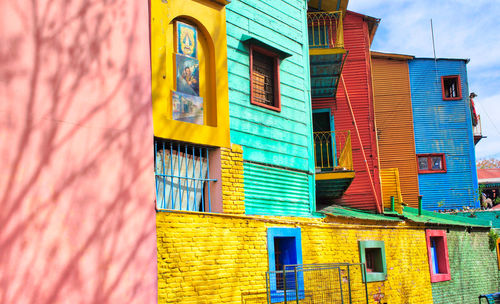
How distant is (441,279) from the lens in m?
16.4

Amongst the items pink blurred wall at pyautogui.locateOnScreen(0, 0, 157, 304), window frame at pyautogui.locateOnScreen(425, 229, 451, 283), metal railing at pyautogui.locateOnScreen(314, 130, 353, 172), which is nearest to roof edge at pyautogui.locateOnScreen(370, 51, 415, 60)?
metal railing at pyautogui.locateOnScreen(314, 130, 353, 172)

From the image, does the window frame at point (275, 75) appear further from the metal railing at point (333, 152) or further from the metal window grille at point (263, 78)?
the metal railing at point (333, 152)

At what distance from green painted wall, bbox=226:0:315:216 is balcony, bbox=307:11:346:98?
1.30m

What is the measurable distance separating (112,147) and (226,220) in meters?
2.57

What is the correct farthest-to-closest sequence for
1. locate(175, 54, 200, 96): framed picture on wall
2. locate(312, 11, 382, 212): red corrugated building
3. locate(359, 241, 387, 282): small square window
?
locate(312, 11, 382, 212): red corrugated building
locate(359, 241, 387, 282): small square window
locate(175, 54, 200, 96): framed picture on wall

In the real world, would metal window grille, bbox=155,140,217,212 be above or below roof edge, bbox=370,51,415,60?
below

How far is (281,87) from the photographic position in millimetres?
11961

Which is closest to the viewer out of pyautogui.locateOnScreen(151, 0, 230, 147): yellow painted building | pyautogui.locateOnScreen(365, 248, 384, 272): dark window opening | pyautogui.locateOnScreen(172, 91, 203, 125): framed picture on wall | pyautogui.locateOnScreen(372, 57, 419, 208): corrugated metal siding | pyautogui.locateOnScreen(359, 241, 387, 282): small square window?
pyautogui.locateOnScreen(151, 0, 230, 147): yellow painted building

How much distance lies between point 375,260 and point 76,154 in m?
9.23

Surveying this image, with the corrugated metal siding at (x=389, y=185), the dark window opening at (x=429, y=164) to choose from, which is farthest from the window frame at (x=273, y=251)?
the dark window opening at (x=429, y=164)

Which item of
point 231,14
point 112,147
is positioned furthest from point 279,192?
point 112,147

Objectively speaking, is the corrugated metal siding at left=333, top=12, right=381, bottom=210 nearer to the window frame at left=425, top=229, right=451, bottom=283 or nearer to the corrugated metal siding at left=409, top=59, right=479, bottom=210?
the window frame at left=425, top=229, right=451, bottom=283

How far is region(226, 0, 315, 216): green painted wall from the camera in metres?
10.6

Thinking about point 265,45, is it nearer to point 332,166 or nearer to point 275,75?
point 275,75
